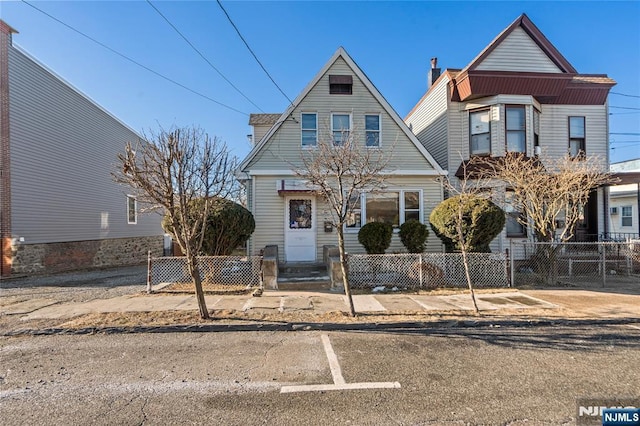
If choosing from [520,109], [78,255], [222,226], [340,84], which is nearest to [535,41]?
[520,109]

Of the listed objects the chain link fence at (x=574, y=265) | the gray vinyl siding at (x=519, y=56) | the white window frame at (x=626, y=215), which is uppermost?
the gray vinyl siding at (x=519, y=56)

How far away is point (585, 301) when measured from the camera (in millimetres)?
7465

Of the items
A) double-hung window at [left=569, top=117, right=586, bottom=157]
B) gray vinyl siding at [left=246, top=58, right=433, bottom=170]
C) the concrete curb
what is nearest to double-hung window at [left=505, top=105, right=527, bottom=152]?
double-hung window at [left=569, top=117, right=586, bottom=157]

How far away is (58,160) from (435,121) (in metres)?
17.9

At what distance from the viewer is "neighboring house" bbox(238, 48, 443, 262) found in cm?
1188

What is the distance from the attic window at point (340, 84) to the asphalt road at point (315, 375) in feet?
31.3

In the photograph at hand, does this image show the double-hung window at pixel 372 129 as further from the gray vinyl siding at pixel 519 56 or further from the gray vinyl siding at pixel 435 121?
the gray vinyl siding at pixel 519 56

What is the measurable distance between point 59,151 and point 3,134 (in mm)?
2671

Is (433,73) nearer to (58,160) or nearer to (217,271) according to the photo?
(217,271)

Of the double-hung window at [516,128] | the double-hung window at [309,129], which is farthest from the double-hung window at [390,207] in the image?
the double-hung window at [516,128]

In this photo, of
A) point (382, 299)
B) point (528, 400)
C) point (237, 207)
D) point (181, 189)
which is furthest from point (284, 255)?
point (528, 400)

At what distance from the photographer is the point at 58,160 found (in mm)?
15445

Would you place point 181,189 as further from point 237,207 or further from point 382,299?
point 382,299

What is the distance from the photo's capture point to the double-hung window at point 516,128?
41.3 ft
